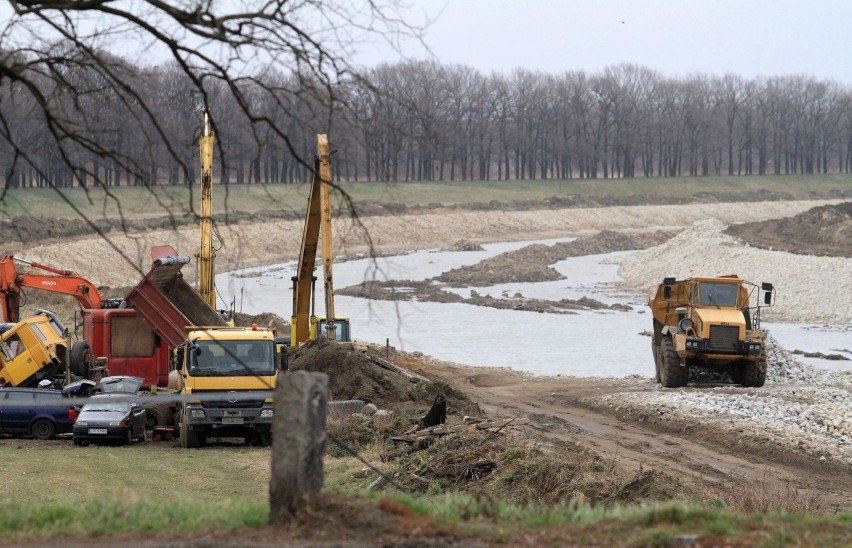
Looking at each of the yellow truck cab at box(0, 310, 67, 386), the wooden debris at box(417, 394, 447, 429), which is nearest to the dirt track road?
the wooden debris at box(417, 394, 447, 429)

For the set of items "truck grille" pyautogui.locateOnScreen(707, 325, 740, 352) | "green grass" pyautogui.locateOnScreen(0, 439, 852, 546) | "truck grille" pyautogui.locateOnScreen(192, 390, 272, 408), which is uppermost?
"green grass" pyautogui.locateOnScreen(0, 439, 852, 546)

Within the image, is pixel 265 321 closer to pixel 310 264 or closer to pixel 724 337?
pixel 310 264

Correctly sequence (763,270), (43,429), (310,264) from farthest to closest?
1. (763,270)
2. (310,264)
3. (43,429)

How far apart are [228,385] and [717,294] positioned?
13313 mm

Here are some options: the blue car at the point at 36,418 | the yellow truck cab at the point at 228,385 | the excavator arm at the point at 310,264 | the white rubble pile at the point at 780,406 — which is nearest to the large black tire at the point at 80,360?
the blue car at the point at 36,418

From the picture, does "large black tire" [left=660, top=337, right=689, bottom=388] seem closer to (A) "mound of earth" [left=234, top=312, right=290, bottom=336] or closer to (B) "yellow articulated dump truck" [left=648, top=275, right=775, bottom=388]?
(B) "yellow articulated dump truck" [left=648, top=275, right=775, bottom=388]

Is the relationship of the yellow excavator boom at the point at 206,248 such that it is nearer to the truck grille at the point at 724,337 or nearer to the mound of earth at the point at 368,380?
the mound of earth at the point at 368,380

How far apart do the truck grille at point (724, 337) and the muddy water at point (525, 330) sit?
5956 mm

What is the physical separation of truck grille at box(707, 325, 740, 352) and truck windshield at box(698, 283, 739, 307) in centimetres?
113

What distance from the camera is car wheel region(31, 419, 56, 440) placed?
22500 mm

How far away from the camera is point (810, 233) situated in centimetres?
6931

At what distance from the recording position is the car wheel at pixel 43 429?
22.5 meters

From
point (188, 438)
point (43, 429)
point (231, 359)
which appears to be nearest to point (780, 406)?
point (231, 359)

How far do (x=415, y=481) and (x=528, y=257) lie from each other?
5775 centimetres
